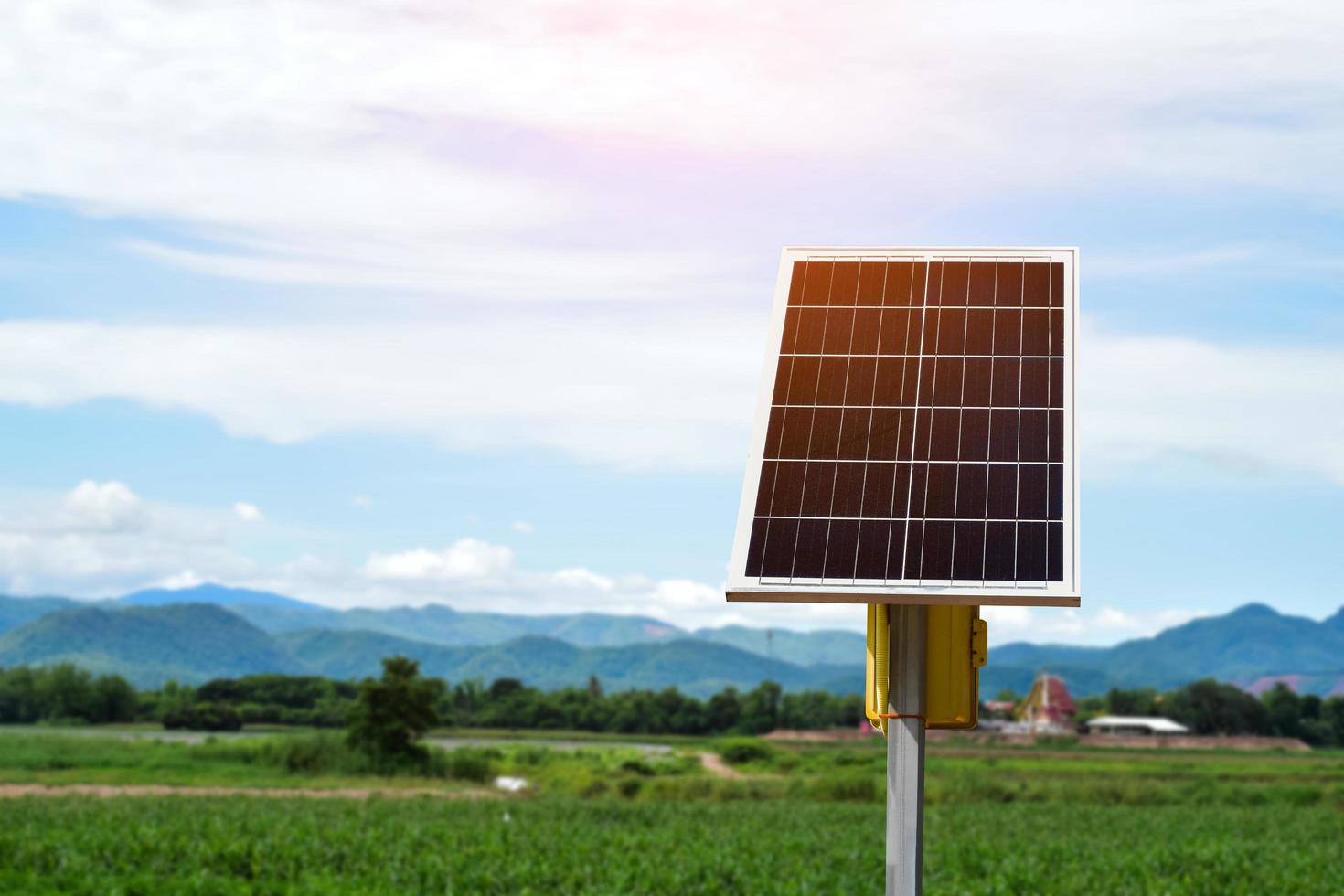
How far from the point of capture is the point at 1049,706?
330 feet

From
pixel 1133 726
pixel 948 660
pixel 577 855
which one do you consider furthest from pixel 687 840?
pixel 1133 726

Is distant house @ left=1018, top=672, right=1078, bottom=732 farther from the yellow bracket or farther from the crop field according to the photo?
the yellow bracket

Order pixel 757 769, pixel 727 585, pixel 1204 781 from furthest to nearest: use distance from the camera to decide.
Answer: pixel 757 769, pixel 1204 781, pixel 727 585

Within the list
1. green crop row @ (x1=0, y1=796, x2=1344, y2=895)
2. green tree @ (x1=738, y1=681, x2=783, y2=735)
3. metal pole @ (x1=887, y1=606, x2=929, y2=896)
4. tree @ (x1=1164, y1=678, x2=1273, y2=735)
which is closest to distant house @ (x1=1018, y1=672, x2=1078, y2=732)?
tree @ (x1=1164, y1=678, x2=1273, y2=735)

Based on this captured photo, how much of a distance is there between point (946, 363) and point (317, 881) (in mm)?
12821

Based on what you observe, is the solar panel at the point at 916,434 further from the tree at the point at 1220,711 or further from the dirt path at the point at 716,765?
the tree at the point at 1220,711

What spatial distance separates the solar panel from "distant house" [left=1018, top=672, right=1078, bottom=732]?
90448mm

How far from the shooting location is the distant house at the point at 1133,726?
93000 millimetres

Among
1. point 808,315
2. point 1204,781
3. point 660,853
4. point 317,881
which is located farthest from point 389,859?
point 1204,781

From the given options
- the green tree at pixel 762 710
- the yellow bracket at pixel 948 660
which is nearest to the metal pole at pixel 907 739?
the yellow bracket at pixel 948 660

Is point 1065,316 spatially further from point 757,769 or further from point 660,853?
point 757,769

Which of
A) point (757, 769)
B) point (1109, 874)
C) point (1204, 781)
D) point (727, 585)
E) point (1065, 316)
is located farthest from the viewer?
point (757, 769)

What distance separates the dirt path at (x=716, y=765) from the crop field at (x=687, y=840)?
38.2 ft

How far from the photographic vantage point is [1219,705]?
295 ft
